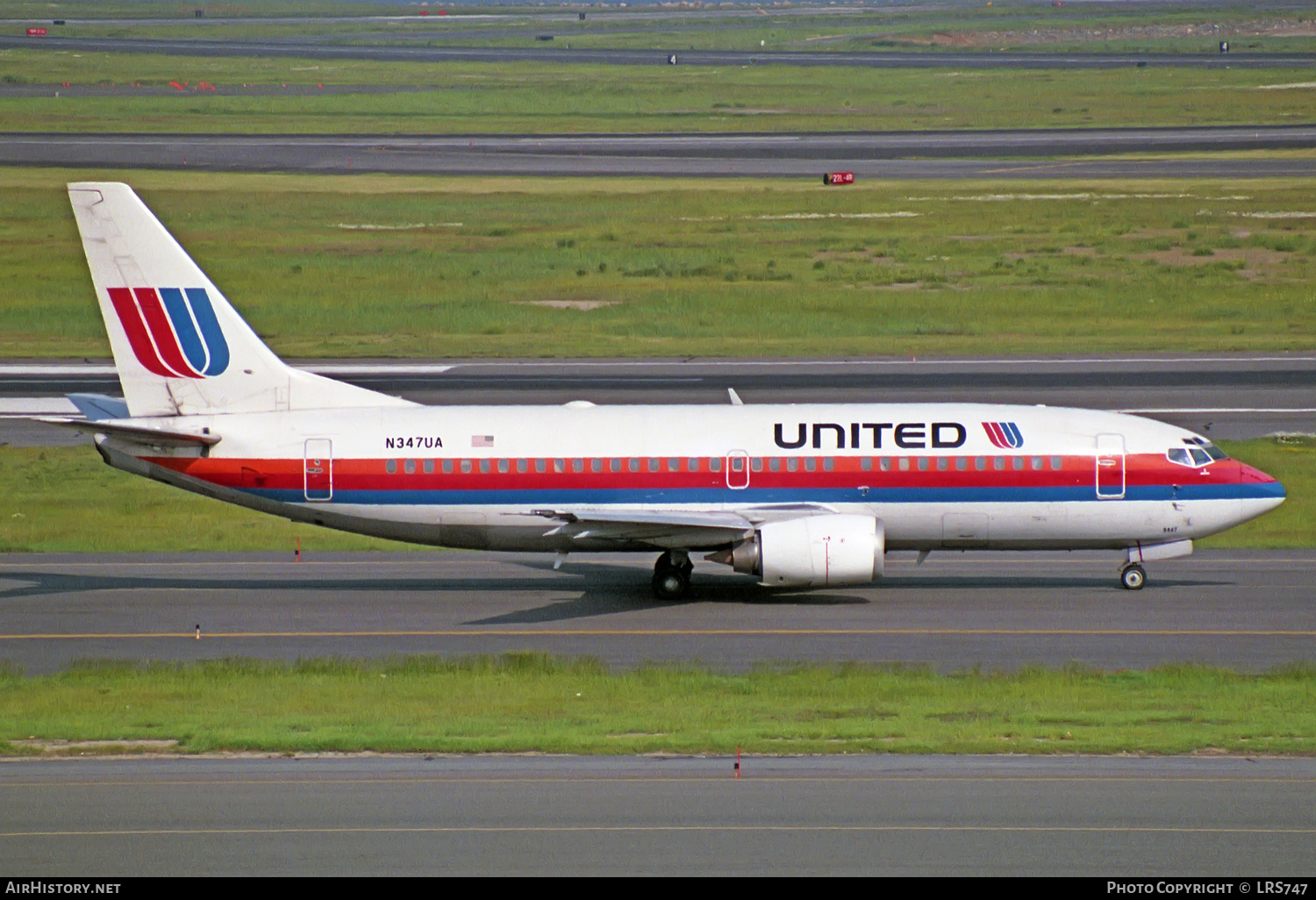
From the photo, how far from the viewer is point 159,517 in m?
46.7

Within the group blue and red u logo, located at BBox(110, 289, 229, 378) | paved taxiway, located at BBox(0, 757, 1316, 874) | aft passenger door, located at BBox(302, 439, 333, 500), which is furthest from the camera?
Result: blue and red u logo, located at BBox(110, 289, 229, 378)

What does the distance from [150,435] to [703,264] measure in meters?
55.9

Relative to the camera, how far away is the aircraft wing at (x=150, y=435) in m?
36.5

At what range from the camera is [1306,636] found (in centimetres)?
3291

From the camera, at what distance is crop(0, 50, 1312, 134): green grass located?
149000 mm

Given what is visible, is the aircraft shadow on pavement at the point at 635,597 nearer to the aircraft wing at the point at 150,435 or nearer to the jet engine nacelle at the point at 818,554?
the jet engine nacelle at the point at 818,554

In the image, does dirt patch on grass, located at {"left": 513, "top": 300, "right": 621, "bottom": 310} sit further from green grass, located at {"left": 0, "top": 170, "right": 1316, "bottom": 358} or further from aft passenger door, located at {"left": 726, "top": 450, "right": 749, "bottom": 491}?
aft passenger door, located at {"left": 726, "top": 450, "right": 749, "bottom": 491}

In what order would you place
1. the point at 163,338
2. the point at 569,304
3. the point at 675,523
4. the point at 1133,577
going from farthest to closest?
the point at 569,304
the point at 163,338
the point at 1133,577
the point at 675,523

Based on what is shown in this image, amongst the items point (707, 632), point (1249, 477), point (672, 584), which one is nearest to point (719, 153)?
point (1249, 477)

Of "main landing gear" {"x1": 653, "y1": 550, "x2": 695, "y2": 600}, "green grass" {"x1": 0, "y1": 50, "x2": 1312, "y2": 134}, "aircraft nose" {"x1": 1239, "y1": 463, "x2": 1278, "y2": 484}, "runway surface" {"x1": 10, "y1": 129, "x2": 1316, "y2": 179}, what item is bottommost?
"main landing gear" {"x1": 653, "y1": 550, "x2": 695, "y2": 600}

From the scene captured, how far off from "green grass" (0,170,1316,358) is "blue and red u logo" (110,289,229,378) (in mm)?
33649

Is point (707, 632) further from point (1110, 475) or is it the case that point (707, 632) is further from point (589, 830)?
point (589, 830)

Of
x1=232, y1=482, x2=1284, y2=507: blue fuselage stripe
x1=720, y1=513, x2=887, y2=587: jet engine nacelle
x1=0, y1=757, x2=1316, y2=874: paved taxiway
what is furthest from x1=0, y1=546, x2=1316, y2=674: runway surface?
x1=0, y1=757, x2=1316, y2=874: paved taxiway

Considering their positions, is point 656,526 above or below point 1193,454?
below
